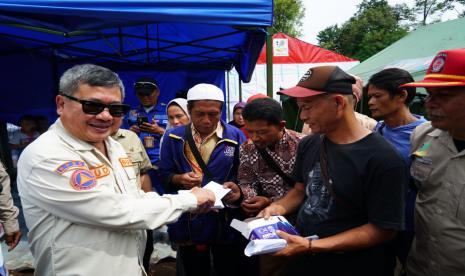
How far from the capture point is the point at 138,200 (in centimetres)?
160

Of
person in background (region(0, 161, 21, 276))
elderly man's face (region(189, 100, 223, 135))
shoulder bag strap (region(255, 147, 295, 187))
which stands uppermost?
elderly man's face (region(189, 100, 223, 135))

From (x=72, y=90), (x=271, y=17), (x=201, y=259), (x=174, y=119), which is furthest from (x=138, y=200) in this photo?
(x=271, y=17)

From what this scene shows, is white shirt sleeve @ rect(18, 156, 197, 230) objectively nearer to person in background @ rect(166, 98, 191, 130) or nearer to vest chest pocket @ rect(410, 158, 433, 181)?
vest chest pocket @ rect(410, 158, 433, 181)

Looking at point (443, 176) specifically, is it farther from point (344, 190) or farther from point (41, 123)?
point (41, 123)

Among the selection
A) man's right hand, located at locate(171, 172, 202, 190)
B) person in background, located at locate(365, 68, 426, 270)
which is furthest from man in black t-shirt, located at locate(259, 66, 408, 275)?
person in background, located at locate(365, 68, 426, 270)

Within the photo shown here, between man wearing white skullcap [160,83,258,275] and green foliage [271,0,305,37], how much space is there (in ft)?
119

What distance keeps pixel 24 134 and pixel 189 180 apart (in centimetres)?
509

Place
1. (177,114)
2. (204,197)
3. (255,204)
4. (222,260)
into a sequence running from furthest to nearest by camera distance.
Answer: (177,114) → (222,260) → (255,204) → (204,197)

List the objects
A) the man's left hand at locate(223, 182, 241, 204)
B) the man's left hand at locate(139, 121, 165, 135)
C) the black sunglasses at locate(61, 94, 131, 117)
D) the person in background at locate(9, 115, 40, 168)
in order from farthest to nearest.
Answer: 1. the person in background at locate(9, 115, 40, 168)
2. the man's left hand at locate(139, 121, 165, 135)
3. the man's left hand at locate(223, 182, 241, 204)
4. the black sunglasses at locate(61, 94, 131, 117)

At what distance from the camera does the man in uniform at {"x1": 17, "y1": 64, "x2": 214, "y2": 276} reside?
4.73 feet

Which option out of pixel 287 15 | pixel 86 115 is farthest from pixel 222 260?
pixel 287 15

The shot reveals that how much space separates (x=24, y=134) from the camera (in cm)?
605

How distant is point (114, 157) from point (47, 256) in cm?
58

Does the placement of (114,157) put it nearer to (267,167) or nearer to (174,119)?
(267,167)
